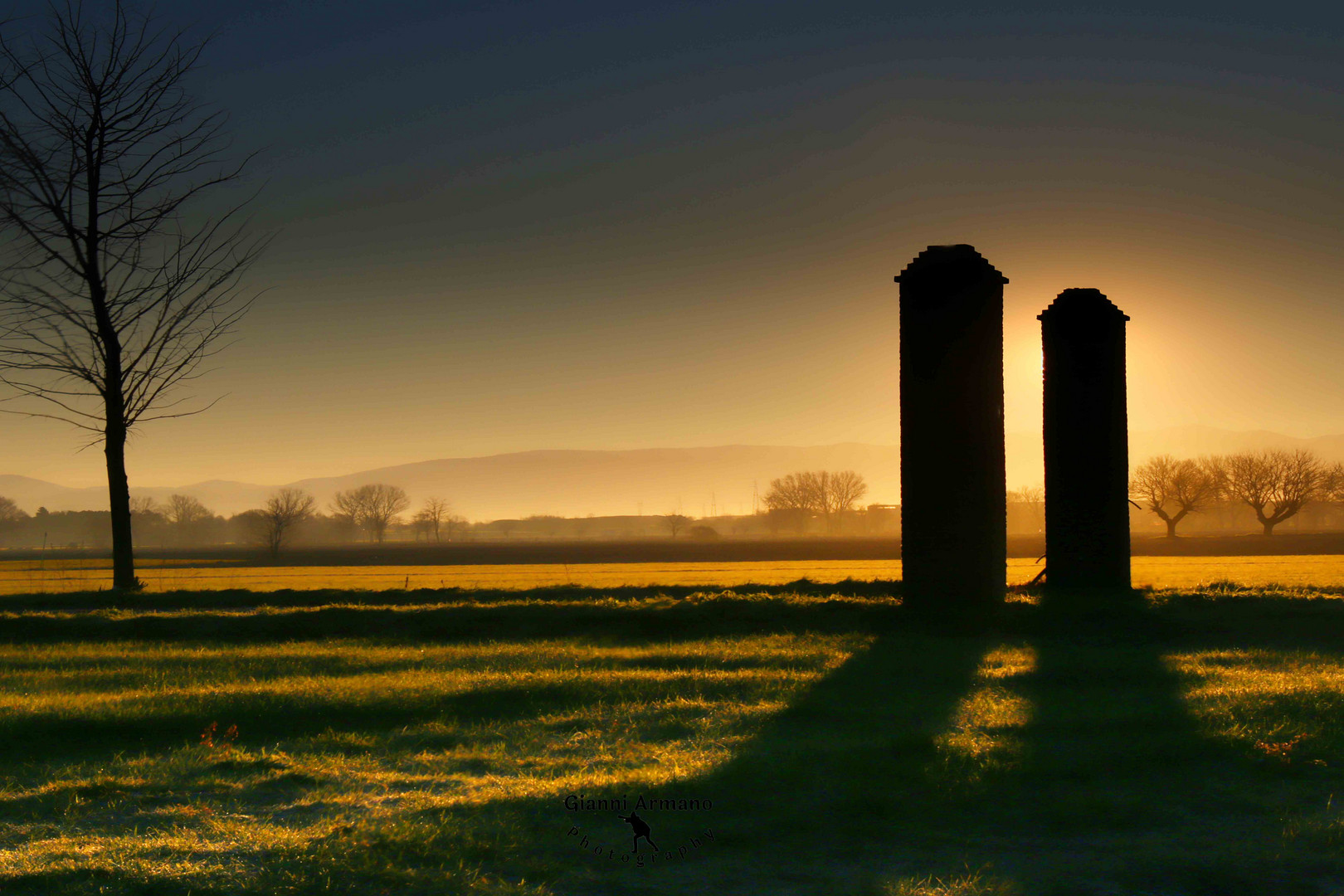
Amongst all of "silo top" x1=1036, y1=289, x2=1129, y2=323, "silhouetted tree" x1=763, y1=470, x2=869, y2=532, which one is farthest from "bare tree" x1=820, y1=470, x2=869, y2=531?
"silo top" x1=1036, y1=289, x2=1129, y2=323

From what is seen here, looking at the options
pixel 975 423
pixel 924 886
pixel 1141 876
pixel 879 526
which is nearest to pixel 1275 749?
pixel 1141 876

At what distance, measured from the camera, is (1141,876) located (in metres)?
5.60

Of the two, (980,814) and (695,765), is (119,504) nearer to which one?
(695,765)

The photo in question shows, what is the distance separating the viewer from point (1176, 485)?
96.3m

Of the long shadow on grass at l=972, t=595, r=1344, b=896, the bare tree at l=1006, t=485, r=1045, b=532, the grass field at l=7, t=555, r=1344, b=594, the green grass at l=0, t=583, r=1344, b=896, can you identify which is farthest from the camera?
the bare tree at l=1006, t=485, r=1045, b=532

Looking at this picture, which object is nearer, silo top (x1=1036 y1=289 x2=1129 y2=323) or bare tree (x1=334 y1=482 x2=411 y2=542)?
silo top (x1=1036 y1=289 x2=1129 y2=323)

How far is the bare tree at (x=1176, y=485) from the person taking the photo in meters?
95.8

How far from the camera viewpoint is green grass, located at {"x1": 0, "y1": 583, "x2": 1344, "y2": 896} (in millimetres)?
5742

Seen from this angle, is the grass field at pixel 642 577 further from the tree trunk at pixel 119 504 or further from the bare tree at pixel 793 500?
the bare tree at pixel 793 500

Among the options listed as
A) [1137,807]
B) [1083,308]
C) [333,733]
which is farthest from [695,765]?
[1083,308]

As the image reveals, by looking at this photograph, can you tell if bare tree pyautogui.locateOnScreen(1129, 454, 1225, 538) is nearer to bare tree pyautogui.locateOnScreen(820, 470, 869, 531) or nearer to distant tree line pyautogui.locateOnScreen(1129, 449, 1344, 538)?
distant tree line pyautogui.locateOnScreen(1129, 449, 1344, 538)

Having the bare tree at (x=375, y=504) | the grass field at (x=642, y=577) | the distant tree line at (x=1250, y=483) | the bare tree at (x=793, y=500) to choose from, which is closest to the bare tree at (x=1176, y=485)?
the distant tree line at (x=1250, y=483)

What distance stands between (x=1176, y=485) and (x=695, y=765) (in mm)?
101595

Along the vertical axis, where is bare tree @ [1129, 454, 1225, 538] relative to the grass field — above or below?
above
